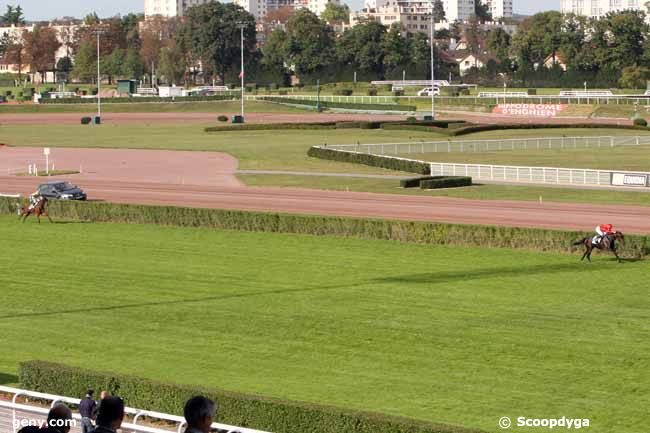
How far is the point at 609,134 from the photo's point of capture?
3211 inches

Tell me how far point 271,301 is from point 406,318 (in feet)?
11.4

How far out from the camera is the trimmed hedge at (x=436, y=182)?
48.8 m

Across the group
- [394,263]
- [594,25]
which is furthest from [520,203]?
[594,25]

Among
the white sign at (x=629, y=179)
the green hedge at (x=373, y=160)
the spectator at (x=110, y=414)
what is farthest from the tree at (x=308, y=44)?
the spectator at (x=110, y=414)

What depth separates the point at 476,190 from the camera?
48.5 m

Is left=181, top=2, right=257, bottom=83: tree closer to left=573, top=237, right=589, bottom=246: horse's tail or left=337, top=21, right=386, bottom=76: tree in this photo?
left=337, top=21, right=386, bottom=76: tree

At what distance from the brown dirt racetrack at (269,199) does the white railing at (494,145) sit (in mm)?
8501

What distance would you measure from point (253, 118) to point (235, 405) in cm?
9344

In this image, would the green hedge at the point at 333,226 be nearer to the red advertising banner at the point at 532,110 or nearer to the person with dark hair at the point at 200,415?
the person with dark hair at the point at 200,415

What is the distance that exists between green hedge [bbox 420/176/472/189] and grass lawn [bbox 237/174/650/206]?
0.39 m

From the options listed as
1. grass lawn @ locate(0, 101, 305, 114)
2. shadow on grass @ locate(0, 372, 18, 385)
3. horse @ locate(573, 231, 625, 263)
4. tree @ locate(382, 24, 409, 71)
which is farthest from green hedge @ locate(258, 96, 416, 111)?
shadow on grass @ locate(0, 372, 18, 385)

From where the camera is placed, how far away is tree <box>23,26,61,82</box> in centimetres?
19062

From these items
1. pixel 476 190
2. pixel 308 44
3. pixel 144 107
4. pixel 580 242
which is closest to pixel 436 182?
pixel 476 190

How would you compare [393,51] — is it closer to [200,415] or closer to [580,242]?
[580,242]
